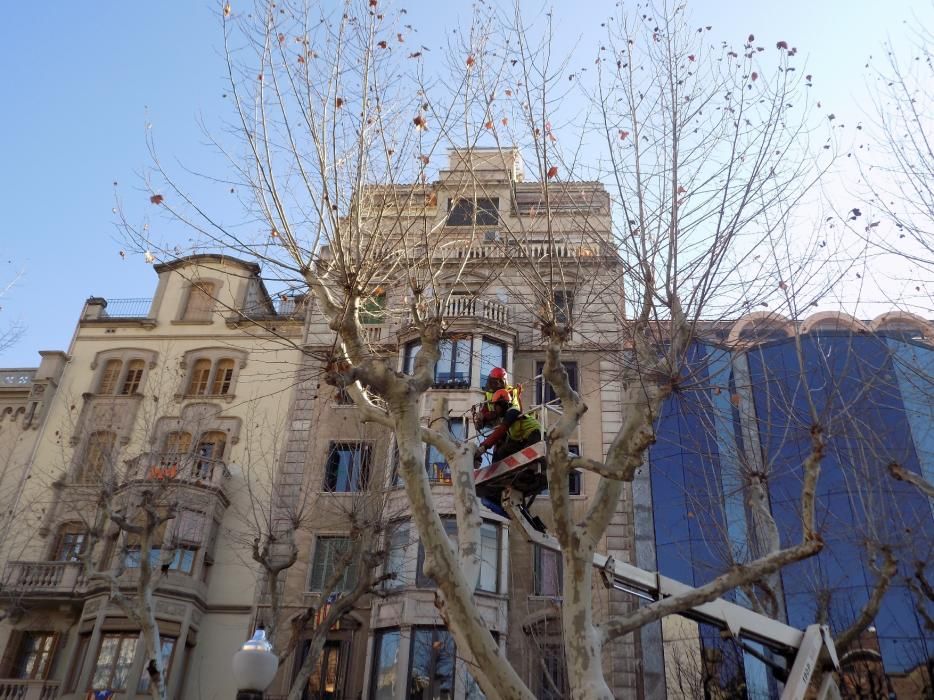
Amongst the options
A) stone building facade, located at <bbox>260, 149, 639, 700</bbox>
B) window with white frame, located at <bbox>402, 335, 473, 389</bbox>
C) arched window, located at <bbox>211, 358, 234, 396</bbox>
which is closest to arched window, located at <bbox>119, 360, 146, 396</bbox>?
arched window, located at <bbox>211, 358, 234, 396</bbox>

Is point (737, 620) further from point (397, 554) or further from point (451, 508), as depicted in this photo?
point (397, 554)

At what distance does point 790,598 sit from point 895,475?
1138cm

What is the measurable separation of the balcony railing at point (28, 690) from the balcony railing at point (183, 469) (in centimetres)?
519

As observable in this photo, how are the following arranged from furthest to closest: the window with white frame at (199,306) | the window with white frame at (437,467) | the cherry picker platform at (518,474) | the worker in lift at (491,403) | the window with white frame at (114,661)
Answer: the window with white frame at (199,306), the window with white frame at (437,467), the window with white frame at (114,661), the worker in lift at (491,403), the cherry picker platform at (518,474)

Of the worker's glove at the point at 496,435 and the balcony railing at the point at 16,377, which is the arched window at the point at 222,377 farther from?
the worker's glove at the point at 496,435

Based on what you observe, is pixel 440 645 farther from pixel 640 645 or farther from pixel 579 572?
pixel 579 572

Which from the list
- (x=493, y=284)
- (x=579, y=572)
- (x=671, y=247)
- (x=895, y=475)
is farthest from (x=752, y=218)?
(x=493, y=284)

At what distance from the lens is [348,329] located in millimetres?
8773

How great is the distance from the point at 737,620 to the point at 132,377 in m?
21.9

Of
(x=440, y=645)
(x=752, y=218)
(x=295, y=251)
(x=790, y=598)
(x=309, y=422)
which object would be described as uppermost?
(x=309, y=422)

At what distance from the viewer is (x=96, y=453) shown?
2389 centimetres

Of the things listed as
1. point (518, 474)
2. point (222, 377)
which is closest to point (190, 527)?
point (222, 377)

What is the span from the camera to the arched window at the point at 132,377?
2566 cm

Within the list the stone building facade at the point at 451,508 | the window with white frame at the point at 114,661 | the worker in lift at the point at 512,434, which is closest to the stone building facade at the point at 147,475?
the window with white frame at the point at 114,661
